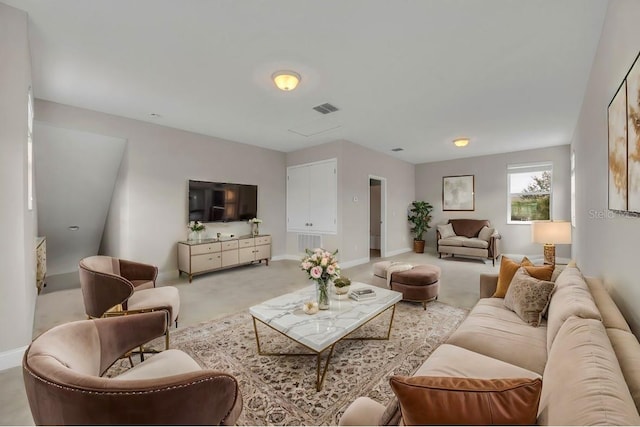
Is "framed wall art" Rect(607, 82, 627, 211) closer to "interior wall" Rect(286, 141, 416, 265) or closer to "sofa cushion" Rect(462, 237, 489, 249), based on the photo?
"interior wall" Rect(286, 141, 416, 265)

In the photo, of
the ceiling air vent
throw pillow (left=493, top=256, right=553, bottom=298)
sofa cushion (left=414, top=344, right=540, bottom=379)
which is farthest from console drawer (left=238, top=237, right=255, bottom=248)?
sofa cushion (left=414, top=344, right=540, bottom=379)

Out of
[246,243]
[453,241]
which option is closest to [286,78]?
[246,243]

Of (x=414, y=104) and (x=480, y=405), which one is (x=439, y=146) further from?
(x=480, y=405)

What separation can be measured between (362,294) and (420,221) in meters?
5.67

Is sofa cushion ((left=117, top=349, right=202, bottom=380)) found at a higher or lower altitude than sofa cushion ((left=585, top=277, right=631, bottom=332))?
lower

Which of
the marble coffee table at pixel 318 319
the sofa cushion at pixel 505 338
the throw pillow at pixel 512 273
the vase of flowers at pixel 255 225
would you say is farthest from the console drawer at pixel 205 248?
the throw pillow at pixel 512 273

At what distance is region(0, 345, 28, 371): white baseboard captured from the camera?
2061 mm

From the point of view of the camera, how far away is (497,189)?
6.92 m

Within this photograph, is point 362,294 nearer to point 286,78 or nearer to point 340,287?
point 340,287

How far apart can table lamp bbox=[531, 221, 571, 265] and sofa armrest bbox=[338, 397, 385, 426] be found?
304cm

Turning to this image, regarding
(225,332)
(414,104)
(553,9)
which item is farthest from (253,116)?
(553,9)

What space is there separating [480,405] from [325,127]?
445 centimetres

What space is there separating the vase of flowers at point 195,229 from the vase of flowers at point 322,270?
3.25 meters

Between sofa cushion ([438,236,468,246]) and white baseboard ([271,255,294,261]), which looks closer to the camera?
white baseboard ([271,255,294,261])
